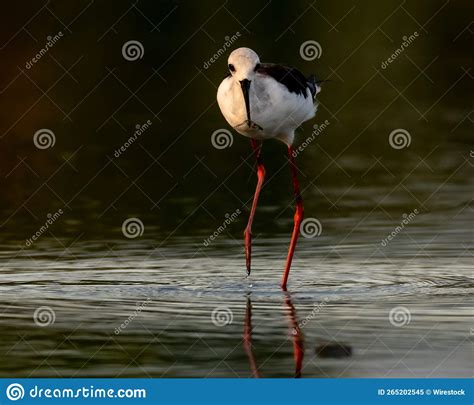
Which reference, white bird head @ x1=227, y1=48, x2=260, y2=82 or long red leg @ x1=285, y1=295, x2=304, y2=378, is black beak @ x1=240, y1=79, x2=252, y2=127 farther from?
long red leg @ x1=285, y1=295, x2=304, y2=378

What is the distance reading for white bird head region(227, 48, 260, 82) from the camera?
48.3 feet

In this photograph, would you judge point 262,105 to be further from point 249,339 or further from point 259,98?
point 249,339

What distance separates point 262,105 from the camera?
49.3 ft

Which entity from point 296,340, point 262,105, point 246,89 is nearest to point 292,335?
point 296,340

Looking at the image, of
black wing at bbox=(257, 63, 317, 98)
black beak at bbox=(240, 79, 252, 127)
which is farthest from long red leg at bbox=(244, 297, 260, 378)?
black wing at bbox=(257, 63, 317, 98)

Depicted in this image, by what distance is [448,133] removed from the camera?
23.6 metres

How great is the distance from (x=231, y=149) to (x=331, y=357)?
39.0 feet

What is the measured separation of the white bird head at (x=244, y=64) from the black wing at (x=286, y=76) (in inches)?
9.9

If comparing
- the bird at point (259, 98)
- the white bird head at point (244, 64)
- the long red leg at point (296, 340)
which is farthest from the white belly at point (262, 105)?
the long red leg at point (296, 340)

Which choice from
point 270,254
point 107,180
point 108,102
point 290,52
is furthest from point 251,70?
point 290,52

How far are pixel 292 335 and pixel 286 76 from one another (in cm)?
409

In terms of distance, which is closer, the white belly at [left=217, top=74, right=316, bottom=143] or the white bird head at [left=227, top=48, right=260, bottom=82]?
the white bird head at [left=227, top=48, right=260, bottom=82]

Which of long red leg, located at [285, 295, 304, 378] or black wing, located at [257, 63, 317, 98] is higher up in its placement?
black wing, located at [257, 63, 317, 98]

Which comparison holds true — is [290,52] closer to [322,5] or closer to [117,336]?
[322,5]
